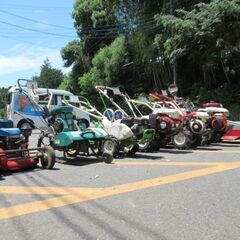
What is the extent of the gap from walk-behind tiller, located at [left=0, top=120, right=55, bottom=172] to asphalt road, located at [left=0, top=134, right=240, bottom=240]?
0.73ft

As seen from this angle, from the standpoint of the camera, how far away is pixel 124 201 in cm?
820

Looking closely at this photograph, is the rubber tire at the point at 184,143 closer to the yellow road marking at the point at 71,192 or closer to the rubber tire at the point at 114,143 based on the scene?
the rubber tire at the point at 114,143

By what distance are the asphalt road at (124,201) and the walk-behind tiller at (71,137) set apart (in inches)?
20.4

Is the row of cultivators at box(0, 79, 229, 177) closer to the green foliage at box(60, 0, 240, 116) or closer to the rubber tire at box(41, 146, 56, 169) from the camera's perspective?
the rubber tire at box(41, 146, 56, 169)

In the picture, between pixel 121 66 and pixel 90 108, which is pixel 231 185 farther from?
pixel 121 66

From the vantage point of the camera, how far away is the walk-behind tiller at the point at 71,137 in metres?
12.8

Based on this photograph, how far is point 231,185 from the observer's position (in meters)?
9.47

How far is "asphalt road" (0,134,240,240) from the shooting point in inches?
257

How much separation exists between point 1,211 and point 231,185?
4.20 metres

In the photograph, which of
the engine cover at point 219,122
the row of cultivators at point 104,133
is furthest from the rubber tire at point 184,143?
the engine cover at point 219,122

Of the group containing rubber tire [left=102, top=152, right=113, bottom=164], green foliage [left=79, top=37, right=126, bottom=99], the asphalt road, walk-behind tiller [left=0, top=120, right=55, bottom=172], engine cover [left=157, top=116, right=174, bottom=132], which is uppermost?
green foliage [left=79, top=37, right=126, bottom=99]

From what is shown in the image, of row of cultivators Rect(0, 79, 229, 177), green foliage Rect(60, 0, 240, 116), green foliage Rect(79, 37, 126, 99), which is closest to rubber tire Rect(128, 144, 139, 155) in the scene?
row of cultivators Rect(0, 79, 229, 177)

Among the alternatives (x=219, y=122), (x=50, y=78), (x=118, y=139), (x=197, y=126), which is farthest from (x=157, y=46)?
(x=50, y=78)

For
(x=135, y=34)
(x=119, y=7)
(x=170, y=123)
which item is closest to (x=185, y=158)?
(x=170, y=123)
